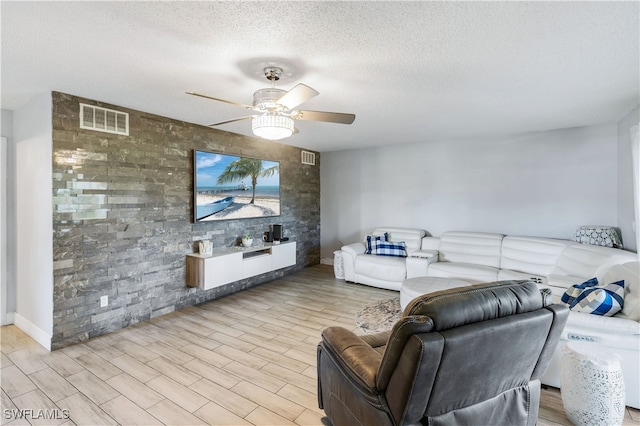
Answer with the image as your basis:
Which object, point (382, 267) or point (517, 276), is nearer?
point (517, 276)

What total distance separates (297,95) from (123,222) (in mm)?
2522

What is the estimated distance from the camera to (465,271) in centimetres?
419

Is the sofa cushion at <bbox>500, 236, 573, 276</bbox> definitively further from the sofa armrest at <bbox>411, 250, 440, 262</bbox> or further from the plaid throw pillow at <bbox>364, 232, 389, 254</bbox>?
the plaid throw pillow at <bbox>364, 232, 389, 254</bbox>

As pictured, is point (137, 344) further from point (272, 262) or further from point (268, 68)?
point (268, 68)

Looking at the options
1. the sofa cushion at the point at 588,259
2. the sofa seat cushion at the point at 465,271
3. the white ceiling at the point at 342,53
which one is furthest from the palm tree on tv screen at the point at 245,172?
the sofa cushion at the point at 588,259

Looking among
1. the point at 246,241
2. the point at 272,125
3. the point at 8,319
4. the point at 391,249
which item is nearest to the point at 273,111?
the point at 272,125

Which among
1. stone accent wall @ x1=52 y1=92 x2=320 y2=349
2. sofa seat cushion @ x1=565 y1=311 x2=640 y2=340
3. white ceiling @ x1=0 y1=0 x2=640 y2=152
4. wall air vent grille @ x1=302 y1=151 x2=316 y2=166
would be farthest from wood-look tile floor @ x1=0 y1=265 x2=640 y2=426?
wall air vent grille @ x1=302 y1=151 x2=316 y2=166

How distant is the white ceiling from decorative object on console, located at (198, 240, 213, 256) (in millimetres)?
1667

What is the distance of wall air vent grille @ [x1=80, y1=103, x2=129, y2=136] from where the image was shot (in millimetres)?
3021

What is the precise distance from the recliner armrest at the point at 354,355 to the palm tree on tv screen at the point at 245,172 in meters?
3.16

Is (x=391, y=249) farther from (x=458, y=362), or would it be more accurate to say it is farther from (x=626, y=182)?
(x=458, y=362)

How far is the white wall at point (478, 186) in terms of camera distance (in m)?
4.12

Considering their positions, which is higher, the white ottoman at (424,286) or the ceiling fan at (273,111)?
the ceiling fan at (273,111)

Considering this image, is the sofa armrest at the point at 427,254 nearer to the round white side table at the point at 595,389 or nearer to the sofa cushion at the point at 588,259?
the sofa cushion at the point at 588,259
